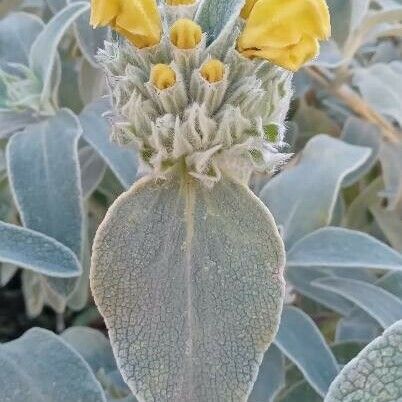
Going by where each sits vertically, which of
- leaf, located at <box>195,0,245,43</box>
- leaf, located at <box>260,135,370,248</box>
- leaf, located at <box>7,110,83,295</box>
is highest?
leaf, located at <box>195,0,245,43</box>

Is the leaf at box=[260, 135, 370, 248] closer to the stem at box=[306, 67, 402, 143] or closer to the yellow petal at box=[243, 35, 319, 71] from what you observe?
the stem at box=[306, 67, 402, 143]

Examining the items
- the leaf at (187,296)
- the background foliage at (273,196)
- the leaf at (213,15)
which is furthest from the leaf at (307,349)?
the leaf at (213,15)

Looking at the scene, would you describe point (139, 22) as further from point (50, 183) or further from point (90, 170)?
point (90, 170)

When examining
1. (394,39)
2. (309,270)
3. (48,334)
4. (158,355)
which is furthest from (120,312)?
(394,39)

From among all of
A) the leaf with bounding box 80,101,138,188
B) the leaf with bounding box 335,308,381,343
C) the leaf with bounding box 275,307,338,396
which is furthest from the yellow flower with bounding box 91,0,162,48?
the leaf with bounding box 335,308,381,343

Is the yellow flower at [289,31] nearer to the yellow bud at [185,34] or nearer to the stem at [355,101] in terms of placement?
the yellow bud at [185,34]

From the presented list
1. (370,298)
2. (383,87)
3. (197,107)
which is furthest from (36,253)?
(383,87)
